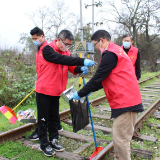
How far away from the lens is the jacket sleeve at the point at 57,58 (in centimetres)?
276

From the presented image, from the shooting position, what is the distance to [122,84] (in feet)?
6.95

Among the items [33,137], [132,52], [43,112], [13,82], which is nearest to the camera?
[43,112]

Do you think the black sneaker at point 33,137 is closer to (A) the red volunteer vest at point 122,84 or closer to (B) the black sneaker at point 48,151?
(B) the black sneaker at point 48,151

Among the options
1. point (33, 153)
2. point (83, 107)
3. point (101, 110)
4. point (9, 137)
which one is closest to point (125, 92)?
point (83, 107)

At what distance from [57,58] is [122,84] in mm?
1175

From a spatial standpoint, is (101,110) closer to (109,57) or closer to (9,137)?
(9,137)

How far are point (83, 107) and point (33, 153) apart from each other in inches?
49.2

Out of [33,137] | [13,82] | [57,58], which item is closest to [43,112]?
[33,137]

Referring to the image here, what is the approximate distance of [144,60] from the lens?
30250mm

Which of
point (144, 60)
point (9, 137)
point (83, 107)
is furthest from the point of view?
point (144, 60)

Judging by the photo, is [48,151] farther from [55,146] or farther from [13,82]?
[13,82]

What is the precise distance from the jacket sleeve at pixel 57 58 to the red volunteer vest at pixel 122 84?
0.77m

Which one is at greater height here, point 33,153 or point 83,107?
point 83,107

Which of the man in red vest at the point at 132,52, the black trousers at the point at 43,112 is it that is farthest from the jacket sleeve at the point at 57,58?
the man in red vest at the point at 132,52
